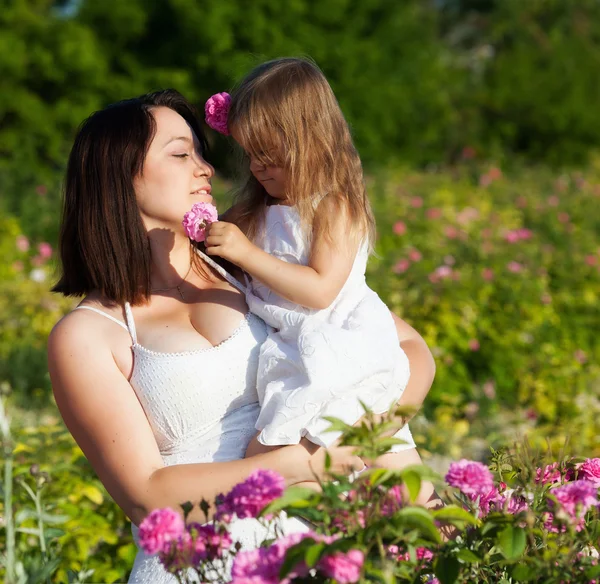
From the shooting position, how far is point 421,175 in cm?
1323

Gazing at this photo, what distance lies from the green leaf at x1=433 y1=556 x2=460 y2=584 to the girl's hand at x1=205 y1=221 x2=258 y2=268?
97 centimetres

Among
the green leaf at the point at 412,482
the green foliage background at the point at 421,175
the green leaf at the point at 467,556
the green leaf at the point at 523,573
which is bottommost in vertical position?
the green foliage background at the point at 421,175

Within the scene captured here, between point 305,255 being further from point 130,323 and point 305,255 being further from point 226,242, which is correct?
point 130,323

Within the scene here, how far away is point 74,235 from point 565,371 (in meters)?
3.77

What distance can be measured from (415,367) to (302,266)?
39cm

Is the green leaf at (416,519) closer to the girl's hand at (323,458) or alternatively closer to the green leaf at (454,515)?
the green leaf at (454,515)

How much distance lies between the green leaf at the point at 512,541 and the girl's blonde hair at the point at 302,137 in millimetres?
1047

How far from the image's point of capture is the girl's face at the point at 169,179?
216 centimetres

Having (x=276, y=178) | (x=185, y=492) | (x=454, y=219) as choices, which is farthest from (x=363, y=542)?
(x=454, y=219)

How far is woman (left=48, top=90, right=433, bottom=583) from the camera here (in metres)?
1.86

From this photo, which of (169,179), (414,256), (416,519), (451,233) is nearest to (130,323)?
(169,179)

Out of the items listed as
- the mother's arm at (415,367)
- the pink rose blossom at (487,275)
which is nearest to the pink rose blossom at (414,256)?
the pink rose blossom at (487,275)

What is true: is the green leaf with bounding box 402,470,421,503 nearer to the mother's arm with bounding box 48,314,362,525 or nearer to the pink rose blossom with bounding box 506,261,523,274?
the mother's arm with bounding box 48,314,362,525

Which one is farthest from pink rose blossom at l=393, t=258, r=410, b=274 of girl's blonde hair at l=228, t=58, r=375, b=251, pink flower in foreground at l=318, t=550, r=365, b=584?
pink flower in foreground at l=318, t=550, r=365, b=584
